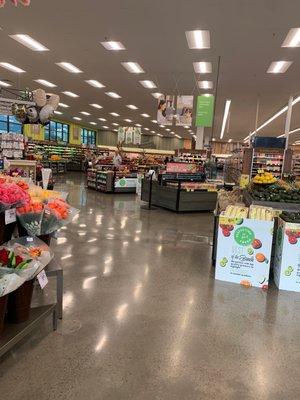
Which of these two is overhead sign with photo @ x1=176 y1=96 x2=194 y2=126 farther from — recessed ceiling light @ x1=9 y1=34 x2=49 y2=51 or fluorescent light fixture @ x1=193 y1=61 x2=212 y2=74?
recessed ceiling light @ x1=9 y1=34 x2=49 y2=51

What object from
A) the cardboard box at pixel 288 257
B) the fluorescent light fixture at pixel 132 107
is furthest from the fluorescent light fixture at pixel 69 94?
the cardboard box at pixel 288 257

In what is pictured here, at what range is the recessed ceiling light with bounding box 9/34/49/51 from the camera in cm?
820

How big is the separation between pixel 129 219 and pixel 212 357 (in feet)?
18.0

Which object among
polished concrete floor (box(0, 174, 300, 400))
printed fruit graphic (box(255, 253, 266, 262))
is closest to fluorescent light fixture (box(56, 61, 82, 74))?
polished concrete floor (box(0, 174, 300, 400))

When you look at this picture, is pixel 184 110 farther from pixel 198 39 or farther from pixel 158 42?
pixel 198 39

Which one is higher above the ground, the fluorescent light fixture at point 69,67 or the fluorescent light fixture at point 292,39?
the fluorescent light fixture at point 69,67

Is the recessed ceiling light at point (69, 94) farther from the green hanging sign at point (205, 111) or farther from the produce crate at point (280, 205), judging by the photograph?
the produce crate at point (280, 205)

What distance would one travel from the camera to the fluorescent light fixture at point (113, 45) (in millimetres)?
8164

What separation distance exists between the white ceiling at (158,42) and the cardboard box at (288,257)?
4267 mm

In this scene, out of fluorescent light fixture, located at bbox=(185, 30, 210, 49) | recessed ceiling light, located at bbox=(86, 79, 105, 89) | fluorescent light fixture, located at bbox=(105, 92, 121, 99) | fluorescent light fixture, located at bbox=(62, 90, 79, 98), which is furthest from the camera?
fluorescent light fixture, located at bbox=(62, 90, 79, 98)

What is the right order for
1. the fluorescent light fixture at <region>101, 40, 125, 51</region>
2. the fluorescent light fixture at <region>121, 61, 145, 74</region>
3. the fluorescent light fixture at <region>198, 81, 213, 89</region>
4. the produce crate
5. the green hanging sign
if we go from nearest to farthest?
the produce crate
the fluorescent light fixture at <region>101, 40, 125, 51</region>
the fluorescent light fixture at <region>121, 61, 145, 74</region>
the green hanging sign
the fluorescent light fixture at <region>198, 81, 213, 89</region>

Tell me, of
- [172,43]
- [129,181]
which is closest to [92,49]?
[172,43]

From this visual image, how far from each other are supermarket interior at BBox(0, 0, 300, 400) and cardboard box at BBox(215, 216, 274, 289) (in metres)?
0.01

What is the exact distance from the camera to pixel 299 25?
6418mm
